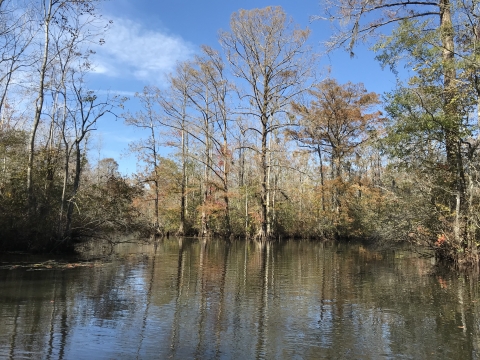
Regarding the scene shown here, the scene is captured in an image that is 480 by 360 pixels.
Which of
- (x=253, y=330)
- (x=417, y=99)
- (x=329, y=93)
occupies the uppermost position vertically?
(x=329, y=93)

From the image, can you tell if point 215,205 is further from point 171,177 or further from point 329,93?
point 329,93

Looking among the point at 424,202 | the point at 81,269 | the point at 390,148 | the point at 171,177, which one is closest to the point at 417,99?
the point at 390,148

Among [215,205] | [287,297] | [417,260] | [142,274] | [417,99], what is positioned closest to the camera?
[287,297]

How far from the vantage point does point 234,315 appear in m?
6.57

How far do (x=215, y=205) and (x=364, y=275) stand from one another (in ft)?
67.8

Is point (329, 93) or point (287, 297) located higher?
point (329, 93)

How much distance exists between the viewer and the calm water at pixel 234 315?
16.0 ft

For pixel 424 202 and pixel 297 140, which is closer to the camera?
pixel 424 202

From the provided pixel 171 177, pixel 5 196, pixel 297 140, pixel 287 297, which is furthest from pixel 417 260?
pixel 171 177

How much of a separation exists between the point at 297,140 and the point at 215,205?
9.64m

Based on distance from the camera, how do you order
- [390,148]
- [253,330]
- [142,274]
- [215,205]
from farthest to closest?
[215,205] → [390,148] → [142,274] → [253,330]

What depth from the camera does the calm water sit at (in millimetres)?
4863

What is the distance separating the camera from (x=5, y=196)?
1462 cm

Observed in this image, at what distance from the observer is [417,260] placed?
52.2 feet
